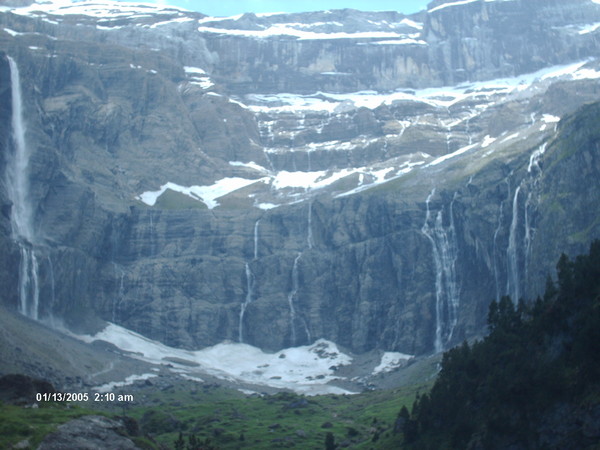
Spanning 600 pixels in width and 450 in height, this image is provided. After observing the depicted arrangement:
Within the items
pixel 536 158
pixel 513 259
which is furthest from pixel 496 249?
pixel 536 158

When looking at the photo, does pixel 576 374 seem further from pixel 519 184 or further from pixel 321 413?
pixel 519 184

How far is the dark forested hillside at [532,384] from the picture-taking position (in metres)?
69.6

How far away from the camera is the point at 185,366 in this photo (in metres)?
186

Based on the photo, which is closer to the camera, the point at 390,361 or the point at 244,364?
the point at 390,361

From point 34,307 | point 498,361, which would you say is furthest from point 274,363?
point 498,361

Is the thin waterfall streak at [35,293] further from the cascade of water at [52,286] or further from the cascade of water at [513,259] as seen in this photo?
the cascade of water at [513,259]

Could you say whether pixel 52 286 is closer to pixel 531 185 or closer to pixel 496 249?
pixel 496 249

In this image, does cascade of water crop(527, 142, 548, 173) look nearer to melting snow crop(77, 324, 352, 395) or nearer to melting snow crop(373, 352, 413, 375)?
melting snow crop(373, 352, 413, 375)

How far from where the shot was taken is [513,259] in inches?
7013

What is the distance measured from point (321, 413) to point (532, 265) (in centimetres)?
5581

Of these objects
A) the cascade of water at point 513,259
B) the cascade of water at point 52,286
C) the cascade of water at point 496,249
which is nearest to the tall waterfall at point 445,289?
the cascade of water at point 496,249

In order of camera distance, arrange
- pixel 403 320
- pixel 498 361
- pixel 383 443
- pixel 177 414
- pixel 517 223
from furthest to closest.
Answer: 1. pixel 403 320
2. pixel 517 223
3. pixel 177 414
4. pixel 383 443
5. pixel 498 361

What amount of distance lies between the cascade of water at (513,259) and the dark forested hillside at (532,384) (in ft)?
268

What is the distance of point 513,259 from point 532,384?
106m
